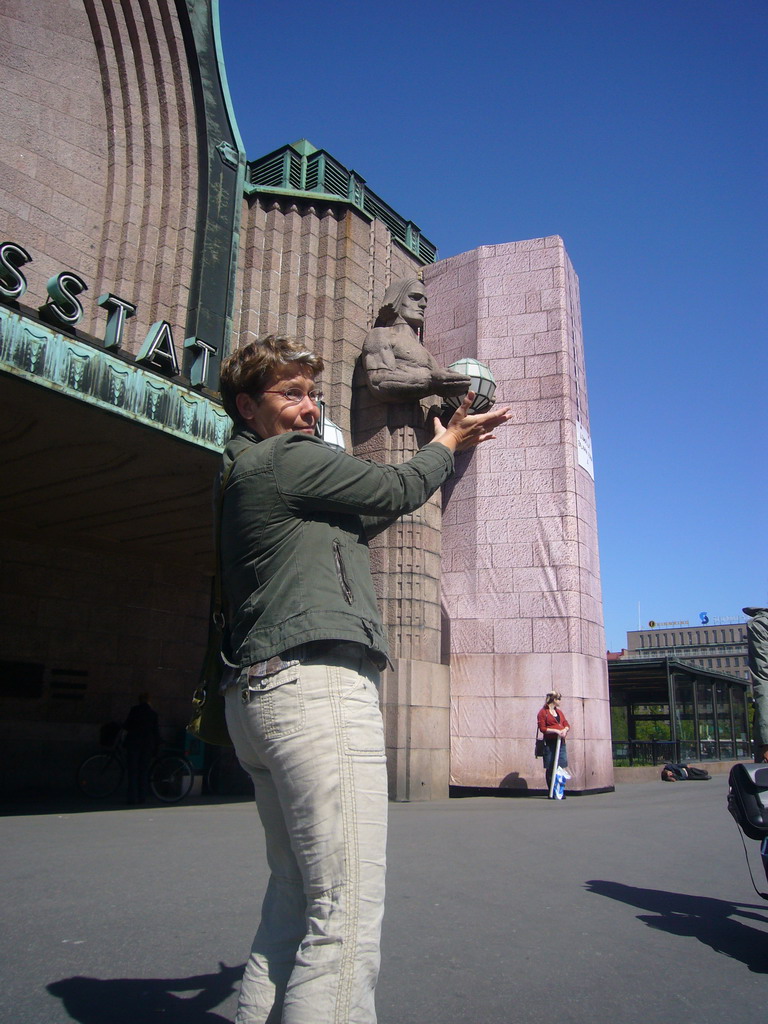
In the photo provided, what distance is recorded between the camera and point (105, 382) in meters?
7.47

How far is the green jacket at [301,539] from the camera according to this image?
220cm

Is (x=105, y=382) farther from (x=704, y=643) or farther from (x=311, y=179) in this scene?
(x=704, y=643)

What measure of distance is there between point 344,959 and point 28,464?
855 centimetres

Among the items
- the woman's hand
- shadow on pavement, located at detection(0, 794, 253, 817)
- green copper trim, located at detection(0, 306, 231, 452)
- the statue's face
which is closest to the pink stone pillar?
the statue's face

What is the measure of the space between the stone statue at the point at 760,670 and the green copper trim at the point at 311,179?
33.9 feet

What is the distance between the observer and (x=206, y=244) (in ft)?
38.9

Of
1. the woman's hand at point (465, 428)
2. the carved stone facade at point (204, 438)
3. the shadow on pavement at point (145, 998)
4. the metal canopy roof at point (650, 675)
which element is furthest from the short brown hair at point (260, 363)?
the metal canopy roof at point (650, 675)

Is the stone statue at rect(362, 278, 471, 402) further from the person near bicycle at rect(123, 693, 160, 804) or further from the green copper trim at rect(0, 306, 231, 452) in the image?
the person near bicycle at rect(123, 693, 160, 804)

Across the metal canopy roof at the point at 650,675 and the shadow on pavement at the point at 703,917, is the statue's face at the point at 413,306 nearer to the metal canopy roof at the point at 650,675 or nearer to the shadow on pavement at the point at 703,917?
the shadow on pavement at the point at 703,917

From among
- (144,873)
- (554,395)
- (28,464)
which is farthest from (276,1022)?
(554,395)

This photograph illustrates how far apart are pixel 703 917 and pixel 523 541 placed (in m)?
9.46

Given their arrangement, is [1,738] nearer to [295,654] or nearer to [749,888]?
[749,888]

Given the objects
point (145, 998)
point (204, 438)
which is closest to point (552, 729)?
point (204, 438)

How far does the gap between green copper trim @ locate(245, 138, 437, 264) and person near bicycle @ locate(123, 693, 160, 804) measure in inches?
331
